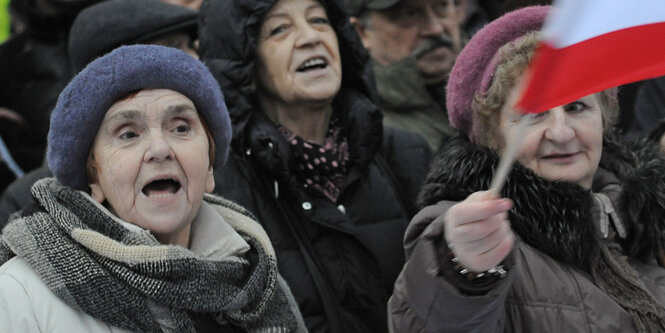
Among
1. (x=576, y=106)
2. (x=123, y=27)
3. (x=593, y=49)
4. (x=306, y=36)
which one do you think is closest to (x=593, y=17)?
(x=593, y=49)

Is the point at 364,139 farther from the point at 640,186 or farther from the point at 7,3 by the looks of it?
the point at 7,3

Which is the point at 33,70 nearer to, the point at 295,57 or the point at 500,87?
the point at 295,57

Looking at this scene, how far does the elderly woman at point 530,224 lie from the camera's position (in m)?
2.36

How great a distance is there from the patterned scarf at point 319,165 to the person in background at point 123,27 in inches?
32.1

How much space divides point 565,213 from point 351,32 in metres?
1.44

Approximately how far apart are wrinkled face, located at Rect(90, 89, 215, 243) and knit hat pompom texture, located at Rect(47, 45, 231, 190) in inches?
1.2

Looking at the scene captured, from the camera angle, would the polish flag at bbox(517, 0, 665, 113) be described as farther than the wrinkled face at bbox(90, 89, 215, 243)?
No

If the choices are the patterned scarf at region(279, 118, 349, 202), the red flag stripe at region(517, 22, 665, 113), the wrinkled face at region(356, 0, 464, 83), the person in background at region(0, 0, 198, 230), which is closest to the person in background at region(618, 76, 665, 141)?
the wrinkled face at region(356, 0, 464, 83)

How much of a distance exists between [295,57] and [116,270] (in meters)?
1.43

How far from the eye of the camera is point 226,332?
107 inches

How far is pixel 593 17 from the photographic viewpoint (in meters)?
2.21

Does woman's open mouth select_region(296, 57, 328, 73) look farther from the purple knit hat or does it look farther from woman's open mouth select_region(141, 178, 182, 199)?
woman's open mouth select_region(141, 178, 182, 199)

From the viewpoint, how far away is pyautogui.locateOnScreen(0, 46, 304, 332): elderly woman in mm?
2473

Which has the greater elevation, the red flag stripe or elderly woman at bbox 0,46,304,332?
the red flag stripe
